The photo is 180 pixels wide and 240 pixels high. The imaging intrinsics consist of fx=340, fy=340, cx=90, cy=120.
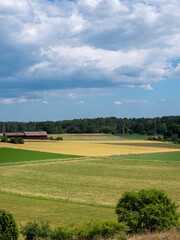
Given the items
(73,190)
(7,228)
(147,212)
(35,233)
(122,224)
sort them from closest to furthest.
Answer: (7,228) → (35,233) → (122,224) → (147,212) → (73,190)

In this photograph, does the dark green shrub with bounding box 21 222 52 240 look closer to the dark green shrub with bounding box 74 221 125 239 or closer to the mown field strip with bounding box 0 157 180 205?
the dark green shrub with bounding box 74 221 125 239

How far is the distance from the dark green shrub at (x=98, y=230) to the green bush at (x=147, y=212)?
1560mm

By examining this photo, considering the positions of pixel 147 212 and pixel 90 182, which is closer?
pixel 147 212

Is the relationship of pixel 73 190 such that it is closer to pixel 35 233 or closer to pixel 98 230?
pixel 98 230

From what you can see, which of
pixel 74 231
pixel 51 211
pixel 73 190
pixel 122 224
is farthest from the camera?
pixel 73 190

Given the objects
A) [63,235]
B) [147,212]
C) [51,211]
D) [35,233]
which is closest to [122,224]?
[147,212]

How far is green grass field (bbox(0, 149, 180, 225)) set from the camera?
23422 millimetres

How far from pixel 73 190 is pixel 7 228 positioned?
22.7 metres

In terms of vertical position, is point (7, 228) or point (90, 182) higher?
point (7, 228)

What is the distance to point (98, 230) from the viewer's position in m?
12.9

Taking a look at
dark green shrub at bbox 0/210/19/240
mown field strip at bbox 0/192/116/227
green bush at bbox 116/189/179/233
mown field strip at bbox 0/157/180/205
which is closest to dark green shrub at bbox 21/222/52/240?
dark green shrub at bbox 0/210/19/240

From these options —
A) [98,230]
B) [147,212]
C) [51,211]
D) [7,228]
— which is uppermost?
[7,228]

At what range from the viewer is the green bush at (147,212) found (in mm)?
14711

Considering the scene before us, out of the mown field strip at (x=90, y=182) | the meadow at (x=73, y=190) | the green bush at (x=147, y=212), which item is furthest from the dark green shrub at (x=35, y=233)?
the mown field strip at (x=90, y=182)
